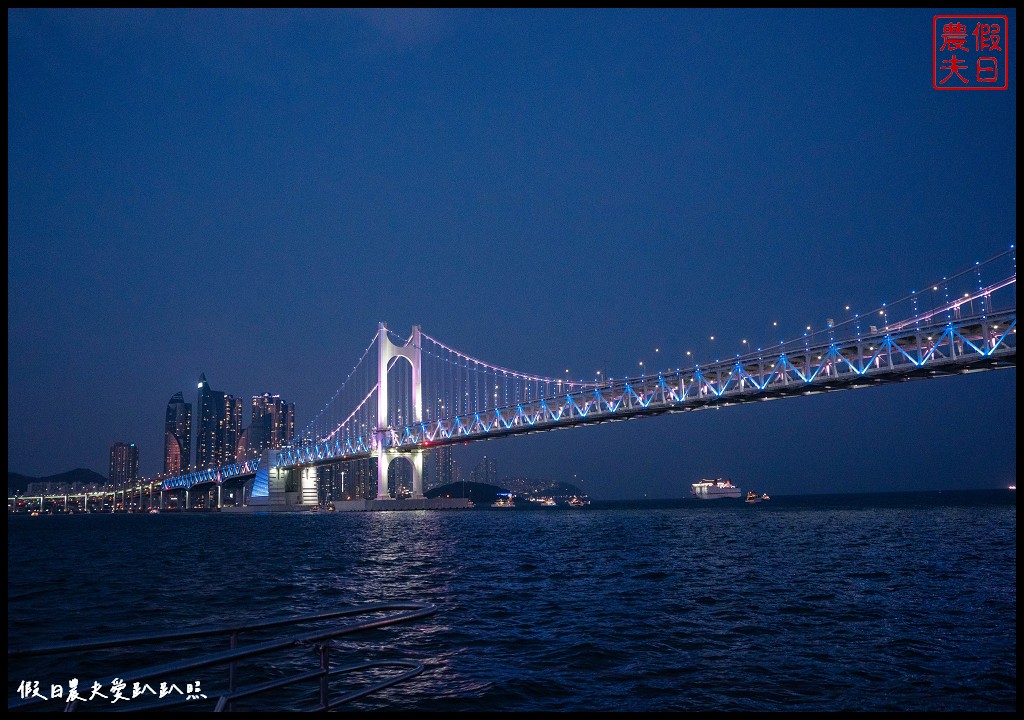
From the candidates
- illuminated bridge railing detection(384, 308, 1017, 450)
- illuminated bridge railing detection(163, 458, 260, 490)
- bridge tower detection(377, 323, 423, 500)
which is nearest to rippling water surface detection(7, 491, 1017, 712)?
illuminated bridge railing detection(384, 308, 1017, 450)

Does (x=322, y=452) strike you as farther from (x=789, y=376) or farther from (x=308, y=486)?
(x=789, y=376)

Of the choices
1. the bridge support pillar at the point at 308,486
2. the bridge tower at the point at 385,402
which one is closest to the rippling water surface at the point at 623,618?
the bridge tower at the point at 385,402

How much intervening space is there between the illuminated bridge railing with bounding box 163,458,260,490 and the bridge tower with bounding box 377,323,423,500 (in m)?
27.6

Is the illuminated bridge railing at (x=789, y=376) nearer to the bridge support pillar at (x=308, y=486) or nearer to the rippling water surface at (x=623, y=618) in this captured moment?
the rippling water surface at (x=623, y=618)

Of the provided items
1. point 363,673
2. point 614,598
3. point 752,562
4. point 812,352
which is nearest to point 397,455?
point 812,352

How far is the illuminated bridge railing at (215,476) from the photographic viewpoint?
110938mm

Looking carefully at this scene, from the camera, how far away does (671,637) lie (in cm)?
1087

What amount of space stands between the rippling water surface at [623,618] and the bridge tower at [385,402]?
5540cm

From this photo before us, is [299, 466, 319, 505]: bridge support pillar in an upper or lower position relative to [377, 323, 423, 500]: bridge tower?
lower

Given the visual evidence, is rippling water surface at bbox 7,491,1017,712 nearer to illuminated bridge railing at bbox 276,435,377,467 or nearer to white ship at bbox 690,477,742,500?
illuminated bridge railing at bbox 276,435,377,467

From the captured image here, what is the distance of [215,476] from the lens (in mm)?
116188

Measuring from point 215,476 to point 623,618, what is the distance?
376 ft

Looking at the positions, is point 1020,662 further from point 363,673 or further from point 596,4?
point 363,673

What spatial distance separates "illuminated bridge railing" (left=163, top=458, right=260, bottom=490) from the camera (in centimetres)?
11094
